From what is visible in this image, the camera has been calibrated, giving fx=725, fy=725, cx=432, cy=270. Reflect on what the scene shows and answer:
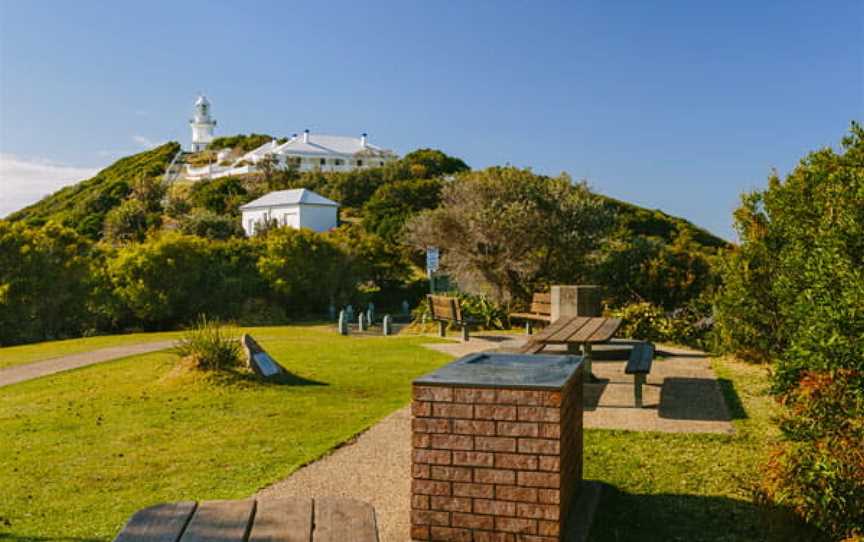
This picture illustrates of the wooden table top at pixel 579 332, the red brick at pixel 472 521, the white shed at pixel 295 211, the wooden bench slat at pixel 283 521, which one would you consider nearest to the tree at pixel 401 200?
the white shed at pixel 295 211

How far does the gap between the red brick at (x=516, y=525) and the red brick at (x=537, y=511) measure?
0.03 meters

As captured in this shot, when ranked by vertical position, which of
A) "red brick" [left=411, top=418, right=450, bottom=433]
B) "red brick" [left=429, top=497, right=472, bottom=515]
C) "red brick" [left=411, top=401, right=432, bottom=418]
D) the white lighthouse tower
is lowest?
"red brick" [left=429, top=497, right=472, bottom=515]

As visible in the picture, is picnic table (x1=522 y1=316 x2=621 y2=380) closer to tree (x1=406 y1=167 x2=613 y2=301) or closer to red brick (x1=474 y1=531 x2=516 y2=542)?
red brick (x1=474 y1=531 x2=516 y2=542)

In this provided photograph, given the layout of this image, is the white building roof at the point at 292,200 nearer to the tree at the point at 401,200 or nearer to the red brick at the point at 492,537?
the tree at the point at 401,200

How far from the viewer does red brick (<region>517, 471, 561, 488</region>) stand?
159 inches

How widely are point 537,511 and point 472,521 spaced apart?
15.3 inches

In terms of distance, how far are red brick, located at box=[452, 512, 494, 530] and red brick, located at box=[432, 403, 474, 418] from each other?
585 millimetres

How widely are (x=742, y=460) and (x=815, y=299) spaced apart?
4.86 ft

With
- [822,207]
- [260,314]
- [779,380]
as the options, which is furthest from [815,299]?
[260,314]

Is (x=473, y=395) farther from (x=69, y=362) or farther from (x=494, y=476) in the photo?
(x=69, y=362)

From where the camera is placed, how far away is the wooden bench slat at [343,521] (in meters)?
2.68

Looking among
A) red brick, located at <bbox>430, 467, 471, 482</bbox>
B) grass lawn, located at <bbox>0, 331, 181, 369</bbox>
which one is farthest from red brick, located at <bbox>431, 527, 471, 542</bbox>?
grass lawn, located at <bbox>0, 331, 181, 369</bbox>

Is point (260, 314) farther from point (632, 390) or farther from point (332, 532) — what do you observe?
point (332, 532)

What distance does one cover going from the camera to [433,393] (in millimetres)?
4195
